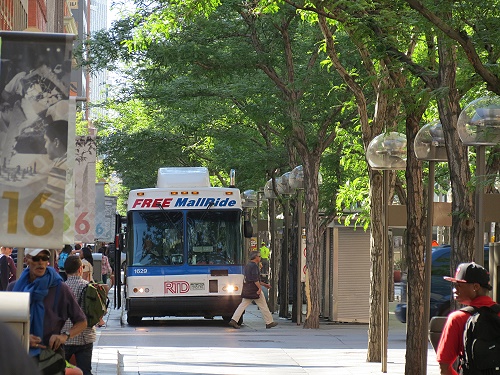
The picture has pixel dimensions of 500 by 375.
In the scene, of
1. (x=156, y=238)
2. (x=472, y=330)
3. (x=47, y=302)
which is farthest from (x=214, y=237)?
(x=472, y=330)

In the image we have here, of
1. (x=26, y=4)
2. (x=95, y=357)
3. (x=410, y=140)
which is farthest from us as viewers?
(x=26, y=4)

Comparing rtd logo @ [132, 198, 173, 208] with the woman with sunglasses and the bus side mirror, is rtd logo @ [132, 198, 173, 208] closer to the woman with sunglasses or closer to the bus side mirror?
the bus side mirror

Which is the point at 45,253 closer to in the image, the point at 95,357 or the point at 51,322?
the point at 51,322

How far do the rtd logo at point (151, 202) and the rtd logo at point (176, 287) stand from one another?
2.07 m

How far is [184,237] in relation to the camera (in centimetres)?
3006

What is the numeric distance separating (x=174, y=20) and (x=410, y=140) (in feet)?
19.0

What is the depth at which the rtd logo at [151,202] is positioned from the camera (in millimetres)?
30188

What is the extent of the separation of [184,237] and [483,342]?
23.1m

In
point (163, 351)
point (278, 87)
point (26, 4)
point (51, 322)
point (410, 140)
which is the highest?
point (26, 4)

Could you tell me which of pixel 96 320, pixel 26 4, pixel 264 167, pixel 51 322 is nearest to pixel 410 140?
pixel 96 320

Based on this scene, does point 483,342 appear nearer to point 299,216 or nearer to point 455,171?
point 455,171

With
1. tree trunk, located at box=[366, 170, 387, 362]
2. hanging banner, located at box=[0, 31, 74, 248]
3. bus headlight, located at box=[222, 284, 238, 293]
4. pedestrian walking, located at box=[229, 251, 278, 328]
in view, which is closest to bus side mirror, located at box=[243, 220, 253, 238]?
pedestrian walking, located at box=[229, 251, 278, 328]

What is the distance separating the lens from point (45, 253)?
374 inches

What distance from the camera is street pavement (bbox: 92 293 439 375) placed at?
1822 centimetres
